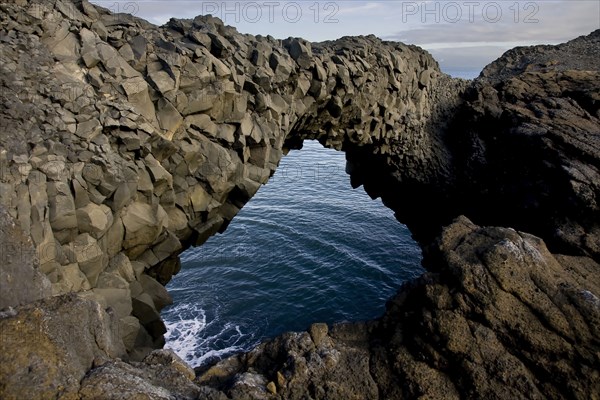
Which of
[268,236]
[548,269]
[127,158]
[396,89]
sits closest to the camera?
[548,269]

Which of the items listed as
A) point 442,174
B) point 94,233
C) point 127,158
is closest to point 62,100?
point 127,158

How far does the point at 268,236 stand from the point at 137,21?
25.8 metres

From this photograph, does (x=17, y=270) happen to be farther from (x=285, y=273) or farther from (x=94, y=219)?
(x=285, y=273)

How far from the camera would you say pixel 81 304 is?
8.87 meters

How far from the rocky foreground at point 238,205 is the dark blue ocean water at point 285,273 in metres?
8.87

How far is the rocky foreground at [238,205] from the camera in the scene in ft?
30.1

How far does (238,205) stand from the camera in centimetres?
Answer: 2073

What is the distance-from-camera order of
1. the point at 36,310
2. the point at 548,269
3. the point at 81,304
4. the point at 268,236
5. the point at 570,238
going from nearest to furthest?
the point at 36,310 → the point at 81,304 → the point at 548,269 → the point at 570,238 → the point at 268,236

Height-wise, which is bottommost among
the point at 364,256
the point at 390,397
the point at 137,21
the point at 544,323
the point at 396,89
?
the point at 364,256

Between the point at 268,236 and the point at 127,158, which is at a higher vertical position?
the point at 127,158

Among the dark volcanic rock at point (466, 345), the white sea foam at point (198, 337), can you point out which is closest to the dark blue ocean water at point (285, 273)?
the white sea foam at point (198, 337)

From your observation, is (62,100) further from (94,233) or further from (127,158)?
(94,233)

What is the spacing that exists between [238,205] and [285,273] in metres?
14.0

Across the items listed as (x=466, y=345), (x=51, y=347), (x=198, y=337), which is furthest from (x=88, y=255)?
(x=198, y=337)
